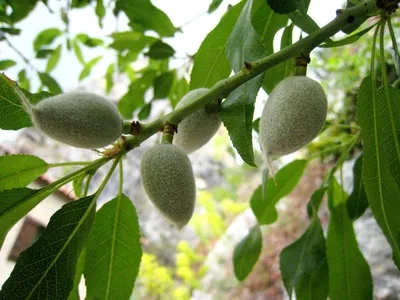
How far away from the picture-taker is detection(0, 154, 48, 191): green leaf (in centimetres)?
68

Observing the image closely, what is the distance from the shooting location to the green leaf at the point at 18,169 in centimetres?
68

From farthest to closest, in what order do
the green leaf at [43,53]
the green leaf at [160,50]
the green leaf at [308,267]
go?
the green leaf at [43,53], the green leaf at [160,50], the green leaf at [308,267]

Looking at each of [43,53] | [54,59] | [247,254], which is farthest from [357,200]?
[54,59]

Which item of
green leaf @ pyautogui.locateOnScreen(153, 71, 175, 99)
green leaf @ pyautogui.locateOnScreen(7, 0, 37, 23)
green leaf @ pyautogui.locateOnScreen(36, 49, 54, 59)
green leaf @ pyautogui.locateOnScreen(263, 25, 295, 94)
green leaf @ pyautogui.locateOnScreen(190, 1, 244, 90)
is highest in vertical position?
green leaf @ pyautogui.locateOnScreen(36, 49, 54, 59)

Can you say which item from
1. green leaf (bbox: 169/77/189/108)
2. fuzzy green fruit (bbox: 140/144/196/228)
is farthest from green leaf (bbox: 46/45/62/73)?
fuzzy green fruit (bbox: 140/144/196/228)

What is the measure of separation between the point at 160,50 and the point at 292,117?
785 mm

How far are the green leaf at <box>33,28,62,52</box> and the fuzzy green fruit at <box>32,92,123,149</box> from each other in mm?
1254

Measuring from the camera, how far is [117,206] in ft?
2.36

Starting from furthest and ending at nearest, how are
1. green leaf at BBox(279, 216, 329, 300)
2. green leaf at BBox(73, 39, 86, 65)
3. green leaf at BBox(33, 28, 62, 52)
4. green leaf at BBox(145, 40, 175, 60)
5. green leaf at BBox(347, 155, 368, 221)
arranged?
green leaf at BBox(73, 39, 86, 65) < green leaf at BBox(33, 28, 62, 52) < green leaf at BBox(145, 40, 175, 60) < green leaf at BBox(347, 155, 368, 221) < green leaf at BBox(279, 216, 329, 300)

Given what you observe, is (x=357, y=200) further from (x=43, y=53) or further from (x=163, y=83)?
(x=43, y=53)

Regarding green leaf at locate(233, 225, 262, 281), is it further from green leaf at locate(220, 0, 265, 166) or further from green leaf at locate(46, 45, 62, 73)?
green leaf at locate(46, 45, 62, 73)

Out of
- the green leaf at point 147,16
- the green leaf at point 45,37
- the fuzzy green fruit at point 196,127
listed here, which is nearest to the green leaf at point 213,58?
the fuzzy green fruit at point 196,127

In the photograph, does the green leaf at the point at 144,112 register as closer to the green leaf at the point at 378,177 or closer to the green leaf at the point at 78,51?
the green leaf at the point at 78,51

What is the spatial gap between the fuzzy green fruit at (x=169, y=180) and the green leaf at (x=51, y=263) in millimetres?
136
